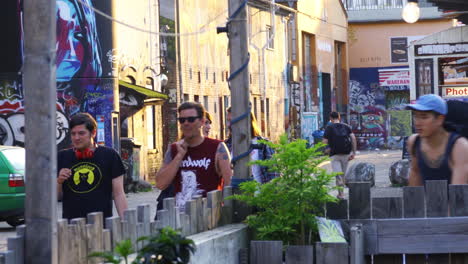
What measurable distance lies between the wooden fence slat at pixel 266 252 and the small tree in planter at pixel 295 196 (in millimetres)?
218

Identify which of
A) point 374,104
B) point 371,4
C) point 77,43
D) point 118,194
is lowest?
point 118,194

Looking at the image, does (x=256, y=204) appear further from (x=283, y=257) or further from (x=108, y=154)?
(x=108, y=154)

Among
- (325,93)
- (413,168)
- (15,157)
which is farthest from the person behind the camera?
(325,93)

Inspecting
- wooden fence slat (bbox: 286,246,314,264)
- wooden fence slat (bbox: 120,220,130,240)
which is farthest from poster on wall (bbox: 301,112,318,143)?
wooden fence slat (bbox: 120,220,130,240)

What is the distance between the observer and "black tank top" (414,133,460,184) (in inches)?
288

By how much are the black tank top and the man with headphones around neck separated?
6.97 feet

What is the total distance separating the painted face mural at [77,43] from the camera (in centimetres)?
3216

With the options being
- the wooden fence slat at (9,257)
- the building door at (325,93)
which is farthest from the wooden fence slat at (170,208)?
the building door at (325,93)

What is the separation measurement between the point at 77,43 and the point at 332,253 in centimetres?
2634

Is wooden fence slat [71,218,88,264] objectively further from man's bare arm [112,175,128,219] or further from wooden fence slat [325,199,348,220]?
man's bare arm [112,175,128,219]

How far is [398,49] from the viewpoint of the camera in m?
72.2

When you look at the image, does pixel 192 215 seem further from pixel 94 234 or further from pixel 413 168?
pixel 413 168

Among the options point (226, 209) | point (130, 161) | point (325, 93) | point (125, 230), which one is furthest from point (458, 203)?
point (325, 93)

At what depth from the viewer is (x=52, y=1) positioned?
4746 millimetres
